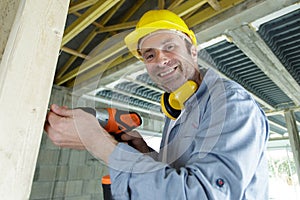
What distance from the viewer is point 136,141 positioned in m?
0.77

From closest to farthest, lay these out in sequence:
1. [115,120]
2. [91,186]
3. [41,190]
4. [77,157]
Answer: [115,120], [41,190], [77,157], [91,186]

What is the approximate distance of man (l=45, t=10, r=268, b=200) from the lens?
0.42 m

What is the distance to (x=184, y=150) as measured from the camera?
22.1 inches

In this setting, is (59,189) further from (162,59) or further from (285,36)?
(285,36)

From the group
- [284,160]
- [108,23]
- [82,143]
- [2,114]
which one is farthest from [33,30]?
[284,160]

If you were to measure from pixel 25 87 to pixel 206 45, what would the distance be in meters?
1.56

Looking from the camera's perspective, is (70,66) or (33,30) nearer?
(33,30)

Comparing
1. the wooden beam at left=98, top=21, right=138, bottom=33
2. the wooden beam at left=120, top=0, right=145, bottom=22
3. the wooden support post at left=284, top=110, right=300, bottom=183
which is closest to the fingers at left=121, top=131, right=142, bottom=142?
the wooden beam at left=98, top=21, right=138, bottom=33

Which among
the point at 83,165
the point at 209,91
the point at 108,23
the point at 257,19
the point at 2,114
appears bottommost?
the point at 83,165

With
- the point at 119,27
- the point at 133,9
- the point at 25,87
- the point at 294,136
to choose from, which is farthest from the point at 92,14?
the point at 294,136

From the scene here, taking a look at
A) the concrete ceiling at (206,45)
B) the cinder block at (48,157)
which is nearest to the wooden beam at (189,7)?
the concrete ceiling at (206,45)

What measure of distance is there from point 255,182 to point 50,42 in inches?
23.2

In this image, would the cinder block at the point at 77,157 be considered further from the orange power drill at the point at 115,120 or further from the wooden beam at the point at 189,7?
the orange power drill at the point at 115,120

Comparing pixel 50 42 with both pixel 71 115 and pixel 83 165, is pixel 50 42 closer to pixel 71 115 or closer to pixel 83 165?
pixel 71 115
